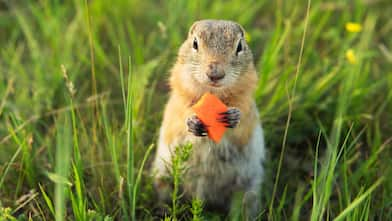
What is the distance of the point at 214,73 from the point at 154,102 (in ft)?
5.68

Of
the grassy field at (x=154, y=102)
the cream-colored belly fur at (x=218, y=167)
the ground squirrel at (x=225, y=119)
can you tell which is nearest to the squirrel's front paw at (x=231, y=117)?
the ground squirrel at (x=225, y=119)

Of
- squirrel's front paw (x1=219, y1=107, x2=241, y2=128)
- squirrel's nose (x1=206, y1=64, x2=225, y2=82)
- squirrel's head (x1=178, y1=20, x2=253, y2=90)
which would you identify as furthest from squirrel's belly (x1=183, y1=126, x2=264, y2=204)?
squirrel's nose (x1=206, y1=64, x2=225, y2=82)

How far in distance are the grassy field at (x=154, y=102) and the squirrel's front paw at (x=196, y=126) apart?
1.15 feet

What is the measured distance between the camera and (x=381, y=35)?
5.92 metres

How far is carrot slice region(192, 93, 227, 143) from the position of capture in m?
3.46

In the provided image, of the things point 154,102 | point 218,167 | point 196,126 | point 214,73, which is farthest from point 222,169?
point 154,102

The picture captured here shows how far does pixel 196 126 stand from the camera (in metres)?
3.49

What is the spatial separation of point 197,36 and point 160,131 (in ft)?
3.14

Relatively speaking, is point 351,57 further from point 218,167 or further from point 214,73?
point 214,73

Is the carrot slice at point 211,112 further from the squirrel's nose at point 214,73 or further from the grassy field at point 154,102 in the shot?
the grassy field at point 154,102

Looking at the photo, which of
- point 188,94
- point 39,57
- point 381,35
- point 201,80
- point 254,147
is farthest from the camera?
point 381,35

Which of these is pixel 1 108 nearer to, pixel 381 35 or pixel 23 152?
pixel 23 152

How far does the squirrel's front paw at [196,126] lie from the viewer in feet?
11.4

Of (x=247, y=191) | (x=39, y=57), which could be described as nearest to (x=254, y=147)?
(x=247, y=191)
